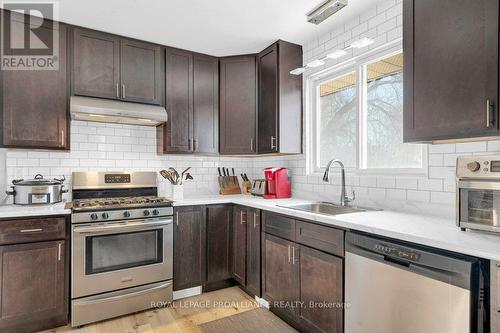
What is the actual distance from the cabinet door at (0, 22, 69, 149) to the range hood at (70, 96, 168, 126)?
0.15 meters

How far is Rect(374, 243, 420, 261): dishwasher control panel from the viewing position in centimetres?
138

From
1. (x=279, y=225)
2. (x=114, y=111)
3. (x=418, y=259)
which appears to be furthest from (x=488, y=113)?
(x=114, y=111)

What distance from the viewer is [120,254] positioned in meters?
2.47

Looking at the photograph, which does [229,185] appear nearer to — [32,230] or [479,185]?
[32,230]

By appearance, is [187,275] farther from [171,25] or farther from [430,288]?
[171,25]

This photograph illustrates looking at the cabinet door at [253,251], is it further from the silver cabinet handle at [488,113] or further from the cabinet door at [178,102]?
the silver cabinet handle at [488,113]

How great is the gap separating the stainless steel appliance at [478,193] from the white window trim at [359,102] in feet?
1.69

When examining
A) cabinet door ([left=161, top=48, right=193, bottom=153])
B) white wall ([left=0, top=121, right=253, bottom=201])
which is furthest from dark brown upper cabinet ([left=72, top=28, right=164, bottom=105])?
white wall ([left=0, top=121, right=253, bottom=201])

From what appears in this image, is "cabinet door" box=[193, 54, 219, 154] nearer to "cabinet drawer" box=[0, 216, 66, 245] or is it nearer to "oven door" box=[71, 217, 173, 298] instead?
"oven door" box=[71, 217, 173, 298]

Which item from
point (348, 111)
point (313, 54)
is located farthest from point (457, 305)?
point (313, 54)

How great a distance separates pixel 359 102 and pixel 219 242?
190 centimetres

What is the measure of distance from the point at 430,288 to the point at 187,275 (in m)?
2.11

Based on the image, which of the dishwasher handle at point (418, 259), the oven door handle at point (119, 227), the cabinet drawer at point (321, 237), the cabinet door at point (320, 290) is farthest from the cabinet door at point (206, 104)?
the dishwasher handle at point (418, 259)

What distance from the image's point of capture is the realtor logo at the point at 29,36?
2332mm
